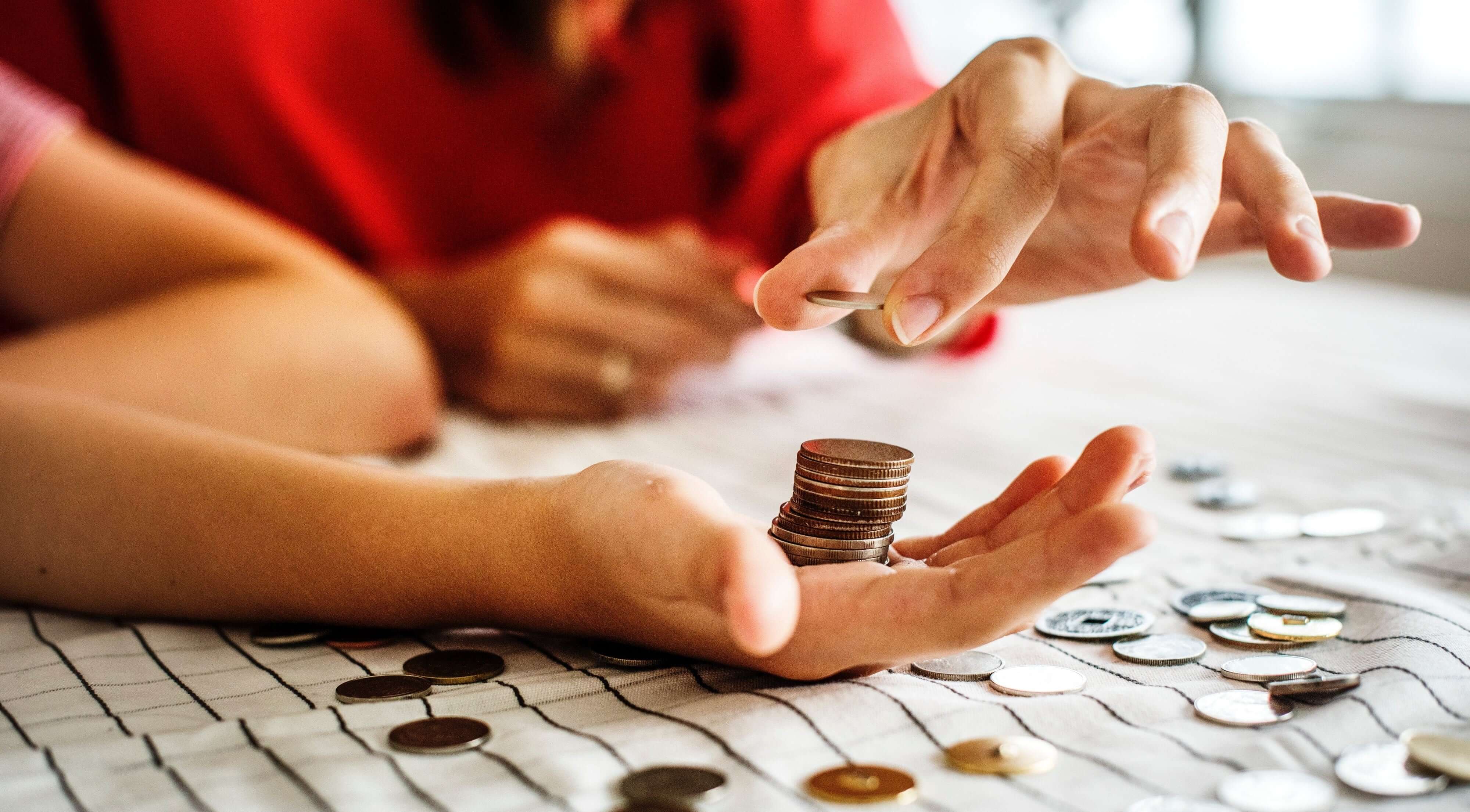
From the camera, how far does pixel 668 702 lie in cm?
66

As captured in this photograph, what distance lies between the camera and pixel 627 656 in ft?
2.36

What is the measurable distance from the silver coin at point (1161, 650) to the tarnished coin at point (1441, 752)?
0.17 meters

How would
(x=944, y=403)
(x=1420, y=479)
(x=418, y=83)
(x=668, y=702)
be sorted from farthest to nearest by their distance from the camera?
(x=418, y=83), (x=944, y=403), (x=1420, y=479), (x=668, y=702)

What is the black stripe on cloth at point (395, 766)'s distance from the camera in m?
0.54

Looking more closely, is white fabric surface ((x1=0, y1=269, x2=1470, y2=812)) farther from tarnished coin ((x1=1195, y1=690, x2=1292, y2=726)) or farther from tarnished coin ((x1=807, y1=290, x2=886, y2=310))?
tarnished coin ((x1=807, y1=290, x2=886, y2=310))

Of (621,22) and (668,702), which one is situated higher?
(621,22)

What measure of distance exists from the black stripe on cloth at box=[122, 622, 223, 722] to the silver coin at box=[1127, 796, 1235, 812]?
0.51 metres

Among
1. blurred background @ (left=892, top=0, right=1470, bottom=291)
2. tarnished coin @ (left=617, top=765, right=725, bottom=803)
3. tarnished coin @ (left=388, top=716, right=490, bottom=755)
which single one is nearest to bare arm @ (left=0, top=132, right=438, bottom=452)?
tarnished coin @ (left=388, top=716, right=490, bottom=755)

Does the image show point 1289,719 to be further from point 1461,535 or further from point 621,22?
point 621,22

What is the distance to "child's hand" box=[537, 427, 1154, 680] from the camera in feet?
1.85

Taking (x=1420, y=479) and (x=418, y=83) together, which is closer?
(x=1420, y=479)

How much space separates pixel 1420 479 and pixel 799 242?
803 mm

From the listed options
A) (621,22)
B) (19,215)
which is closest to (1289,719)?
(19,215)

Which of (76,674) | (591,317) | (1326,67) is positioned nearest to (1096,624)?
(76,674)
